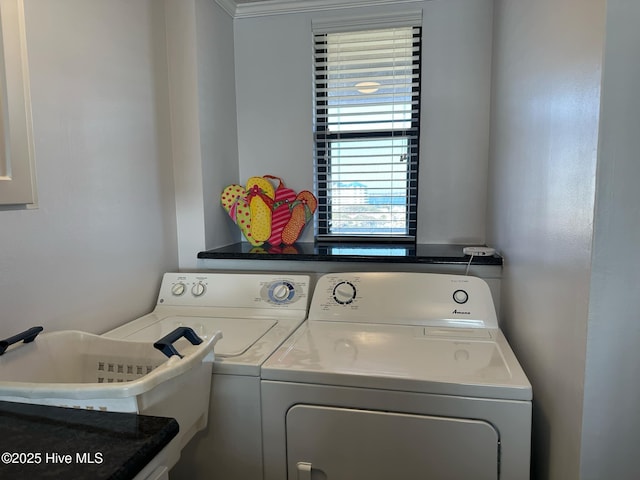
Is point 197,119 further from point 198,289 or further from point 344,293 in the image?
point 344,293

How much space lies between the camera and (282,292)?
1.70 meters

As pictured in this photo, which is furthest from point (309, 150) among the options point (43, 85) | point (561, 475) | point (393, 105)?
point (561, 475)

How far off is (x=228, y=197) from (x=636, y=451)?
5.66 ft

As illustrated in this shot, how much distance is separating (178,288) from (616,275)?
4.93ft

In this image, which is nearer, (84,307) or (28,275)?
(28,275)

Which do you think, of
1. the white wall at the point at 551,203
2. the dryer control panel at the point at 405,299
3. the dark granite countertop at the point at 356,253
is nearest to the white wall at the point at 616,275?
the white wall at the point at 551,203

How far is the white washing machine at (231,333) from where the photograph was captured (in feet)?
3.96

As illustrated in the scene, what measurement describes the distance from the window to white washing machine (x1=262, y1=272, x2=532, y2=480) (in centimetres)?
93

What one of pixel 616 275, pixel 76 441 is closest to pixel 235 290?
pixel 76 441

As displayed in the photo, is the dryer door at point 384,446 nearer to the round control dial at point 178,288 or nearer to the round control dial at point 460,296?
the round control dial at point 460,296

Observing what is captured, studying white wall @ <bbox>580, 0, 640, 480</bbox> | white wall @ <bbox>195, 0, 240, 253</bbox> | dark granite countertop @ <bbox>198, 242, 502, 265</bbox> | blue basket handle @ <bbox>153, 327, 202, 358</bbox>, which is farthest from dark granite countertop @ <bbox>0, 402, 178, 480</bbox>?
white wall @ <bbox>195, 0, 240, 253</bbox>

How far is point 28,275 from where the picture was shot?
1.19 metres

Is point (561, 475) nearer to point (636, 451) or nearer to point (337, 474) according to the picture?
point (636, 451)

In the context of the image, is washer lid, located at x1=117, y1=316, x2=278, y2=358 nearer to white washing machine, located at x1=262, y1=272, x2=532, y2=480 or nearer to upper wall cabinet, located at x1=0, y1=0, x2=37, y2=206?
white washing machine, located at x1=262, y1=272, x2=532, y2=480
